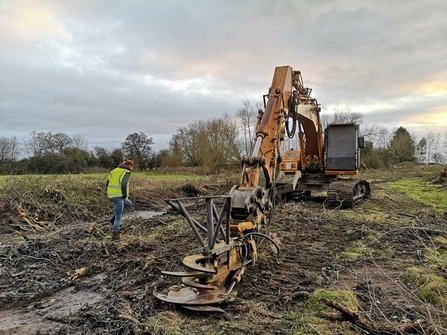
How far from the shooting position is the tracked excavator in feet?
12.6

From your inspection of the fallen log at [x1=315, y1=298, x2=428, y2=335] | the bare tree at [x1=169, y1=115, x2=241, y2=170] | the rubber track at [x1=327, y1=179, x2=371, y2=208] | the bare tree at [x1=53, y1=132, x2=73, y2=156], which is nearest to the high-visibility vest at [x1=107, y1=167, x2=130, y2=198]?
the fallen log at [x1=315, y1=298, x2=428, y2=335]

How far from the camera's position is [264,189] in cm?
578

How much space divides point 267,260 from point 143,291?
6.74ft

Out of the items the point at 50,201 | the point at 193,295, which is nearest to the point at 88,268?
the point at 193,295

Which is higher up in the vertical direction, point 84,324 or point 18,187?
point 18,187

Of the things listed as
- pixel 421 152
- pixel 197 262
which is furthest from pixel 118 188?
pixel 421 152

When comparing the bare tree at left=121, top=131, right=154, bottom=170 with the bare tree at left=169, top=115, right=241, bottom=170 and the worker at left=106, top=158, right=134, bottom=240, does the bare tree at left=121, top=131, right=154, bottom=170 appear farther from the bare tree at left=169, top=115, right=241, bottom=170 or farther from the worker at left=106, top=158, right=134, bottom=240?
the worker at left=106, top=158, right=134, bottom=240

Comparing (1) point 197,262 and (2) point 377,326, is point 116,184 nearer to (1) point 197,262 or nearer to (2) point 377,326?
(1) point 197,262

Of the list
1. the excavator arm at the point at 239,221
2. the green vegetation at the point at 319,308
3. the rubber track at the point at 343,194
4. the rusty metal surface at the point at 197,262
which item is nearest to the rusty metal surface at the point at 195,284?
the excavator arm at the point at 239,221

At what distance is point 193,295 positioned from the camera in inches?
150

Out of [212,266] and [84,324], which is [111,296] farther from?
[212,266]

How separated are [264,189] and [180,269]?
1933 mm

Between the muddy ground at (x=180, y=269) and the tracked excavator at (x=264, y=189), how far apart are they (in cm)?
25

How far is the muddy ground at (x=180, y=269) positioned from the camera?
135 inches
